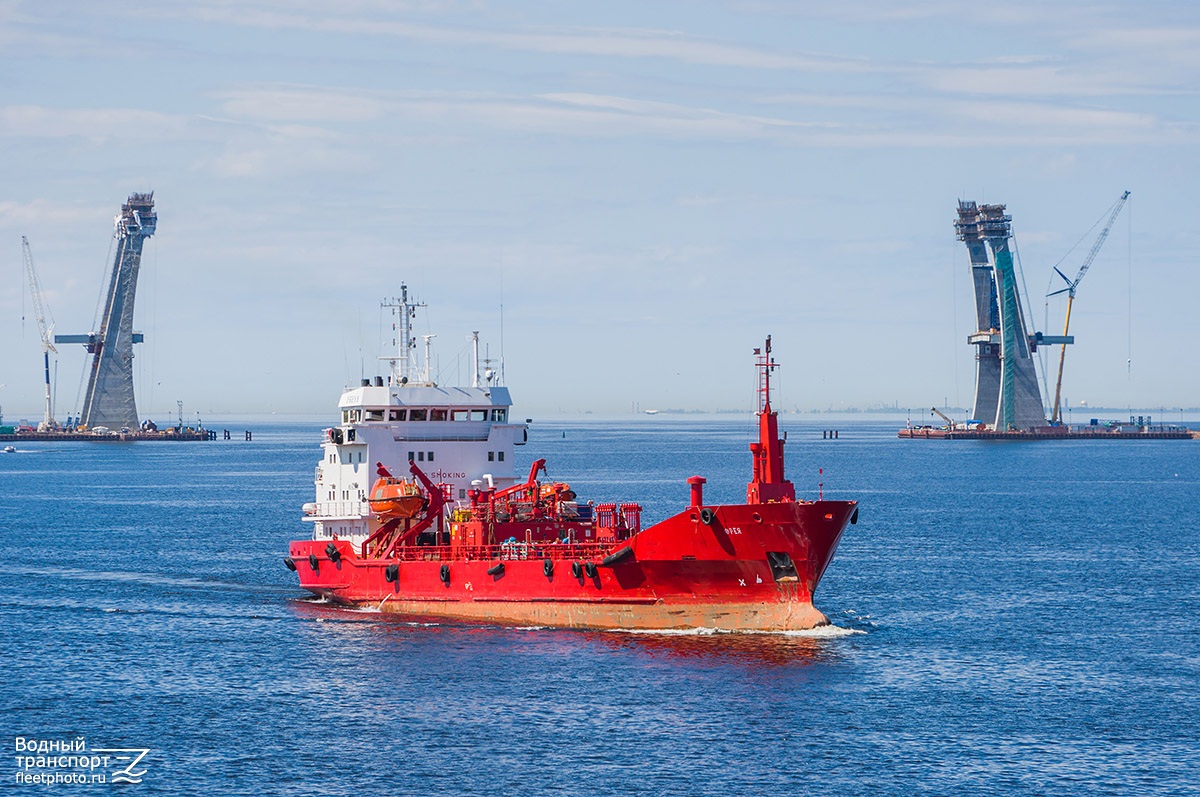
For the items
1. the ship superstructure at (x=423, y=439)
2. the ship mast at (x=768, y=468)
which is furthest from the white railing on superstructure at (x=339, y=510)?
the ship mast at (x=768, y=468)

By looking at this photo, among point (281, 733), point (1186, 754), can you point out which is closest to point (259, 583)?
point (281, 733)

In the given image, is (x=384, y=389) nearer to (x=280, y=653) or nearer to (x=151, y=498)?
(x=280, y=653)

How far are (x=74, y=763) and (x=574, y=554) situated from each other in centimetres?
1744

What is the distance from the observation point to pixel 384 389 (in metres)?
52.9

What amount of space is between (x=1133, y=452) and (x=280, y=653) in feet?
546

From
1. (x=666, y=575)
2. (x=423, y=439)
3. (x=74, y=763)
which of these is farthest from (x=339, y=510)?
(x=74, y=763)

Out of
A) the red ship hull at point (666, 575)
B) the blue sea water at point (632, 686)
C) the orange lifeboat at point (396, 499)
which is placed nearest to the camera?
the blue sea water at point (632, 686)

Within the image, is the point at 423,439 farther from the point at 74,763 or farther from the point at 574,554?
the point at 74,763

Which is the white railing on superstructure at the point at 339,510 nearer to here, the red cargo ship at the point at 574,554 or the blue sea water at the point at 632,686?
the red cargo ship at the point at 574,554

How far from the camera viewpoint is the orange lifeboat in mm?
50188

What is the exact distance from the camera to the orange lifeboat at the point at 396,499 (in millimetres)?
50188

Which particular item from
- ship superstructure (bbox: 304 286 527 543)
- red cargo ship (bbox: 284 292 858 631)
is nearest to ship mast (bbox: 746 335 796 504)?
red cargo ship (bbox: 284 292 858 631)

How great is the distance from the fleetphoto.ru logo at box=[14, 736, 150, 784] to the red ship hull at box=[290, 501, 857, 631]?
1524 cm

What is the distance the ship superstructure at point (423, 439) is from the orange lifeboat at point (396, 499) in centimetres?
160
